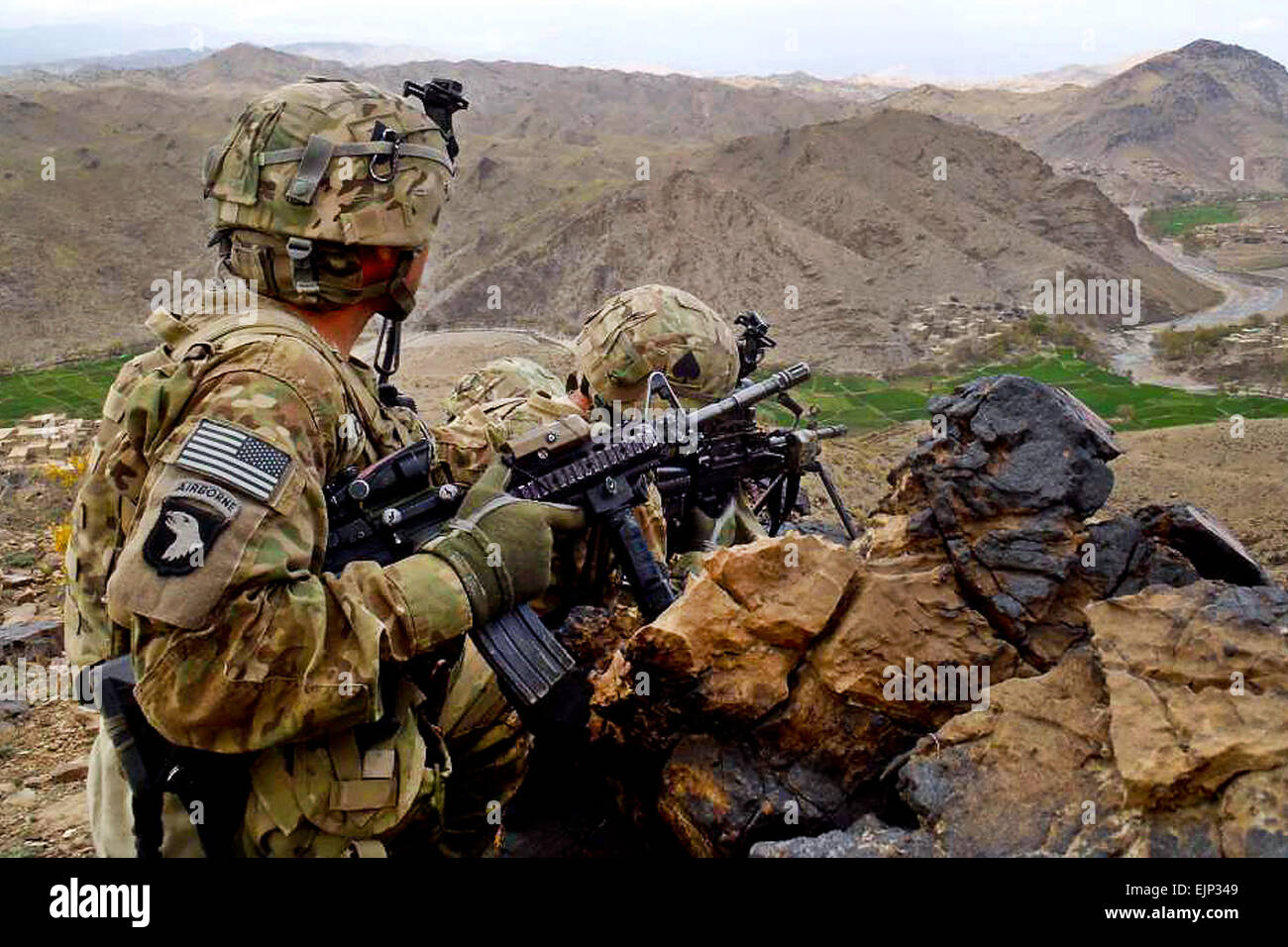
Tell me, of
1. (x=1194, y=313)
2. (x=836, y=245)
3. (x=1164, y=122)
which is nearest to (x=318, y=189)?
(x=836, y=245)

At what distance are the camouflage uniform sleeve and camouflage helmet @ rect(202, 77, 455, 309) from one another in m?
0.54

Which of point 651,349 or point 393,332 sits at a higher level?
point 393,332

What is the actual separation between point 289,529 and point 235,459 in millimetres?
197

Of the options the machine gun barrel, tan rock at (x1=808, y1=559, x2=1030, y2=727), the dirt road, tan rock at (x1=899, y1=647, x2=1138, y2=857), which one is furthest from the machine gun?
the dirt road

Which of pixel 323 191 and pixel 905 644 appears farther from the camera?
pixel 905 644

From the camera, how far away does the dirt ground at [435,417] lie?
16.3 ft

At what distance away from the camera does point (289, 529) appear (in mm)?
2344

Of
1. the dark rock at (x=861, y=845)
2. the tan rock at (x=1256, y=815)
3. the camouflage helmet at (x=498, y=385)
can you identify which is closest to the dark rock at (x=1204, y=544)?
the tan rock at (x=1256, y=815)

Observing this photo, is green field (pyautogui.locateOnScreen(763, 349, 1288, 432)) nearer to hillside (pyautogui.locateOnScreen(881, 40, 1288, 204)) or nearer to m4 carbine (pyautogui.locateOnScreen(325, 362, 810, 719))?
m4 carbine (pyautogui.locateOnScreen(325, 362, 810, 719))

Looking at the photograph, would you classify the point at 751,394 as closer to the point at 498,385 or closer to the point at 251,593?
the point at 498,385

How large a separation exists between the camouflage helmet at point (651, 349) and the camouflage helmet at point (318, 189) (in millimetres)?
3163

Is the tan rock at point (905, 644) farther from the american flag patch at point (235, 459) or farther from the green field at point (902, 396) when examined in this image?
the green field at point (902, 396)

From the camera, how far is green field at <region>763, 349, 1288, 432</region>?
70.4 feet

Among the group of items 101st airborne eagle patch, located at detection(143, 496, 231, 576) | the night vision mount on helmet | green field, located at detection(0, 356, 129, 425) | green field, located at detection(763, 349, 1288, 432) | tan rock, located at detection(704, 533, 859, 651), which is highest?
the night vision mount on helmet
